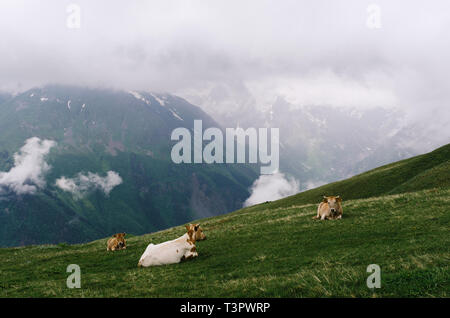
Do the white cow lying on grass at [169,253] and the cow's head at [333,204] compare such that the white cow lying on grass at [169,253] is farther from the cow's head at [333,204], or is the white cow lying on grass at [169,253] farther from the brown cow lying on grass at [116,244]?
the cow's head at [333,204]

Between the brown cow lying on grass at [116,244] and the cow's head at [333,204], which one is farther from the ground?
the cow's head at [333,204]

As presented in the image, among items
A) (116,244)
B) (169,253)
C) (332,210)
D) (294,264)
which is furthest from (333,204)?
(116,244)

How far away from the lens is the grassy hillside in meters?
10.5

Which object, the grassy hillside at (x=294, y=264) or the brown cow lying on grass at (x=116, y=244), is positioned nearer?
the grassy hillside at (x=294, y=264)

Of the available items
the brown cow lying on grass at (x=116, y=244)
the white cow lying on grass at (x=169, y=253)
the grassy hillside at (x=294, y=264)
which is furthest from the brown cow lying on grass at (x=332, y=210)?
the brown cow lying on grass at (x=116, y=244)

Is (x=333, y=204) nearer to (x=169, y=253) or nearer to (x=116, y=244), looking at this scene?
(x=169, y=253)

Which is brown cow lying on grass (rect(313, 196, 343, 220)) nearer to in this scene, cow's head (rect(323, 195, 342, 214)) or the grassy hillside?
cow's head (rect(323, 195, 342, 214))

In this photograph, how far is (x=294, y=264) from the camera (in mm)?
15258

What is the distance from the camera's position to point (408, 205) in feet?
93.1

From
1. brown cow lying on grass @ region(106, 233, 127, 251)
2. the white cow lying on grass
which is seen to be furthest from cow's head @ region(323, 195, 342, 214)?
brown cow lying on grass @ region(106, 233, 127, 251)

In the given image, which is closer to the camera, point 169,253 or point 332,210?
point 169,253

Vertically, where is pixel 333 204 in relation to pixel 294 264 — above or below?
above

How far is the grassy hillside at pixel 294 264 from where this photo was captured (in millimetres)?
10547
